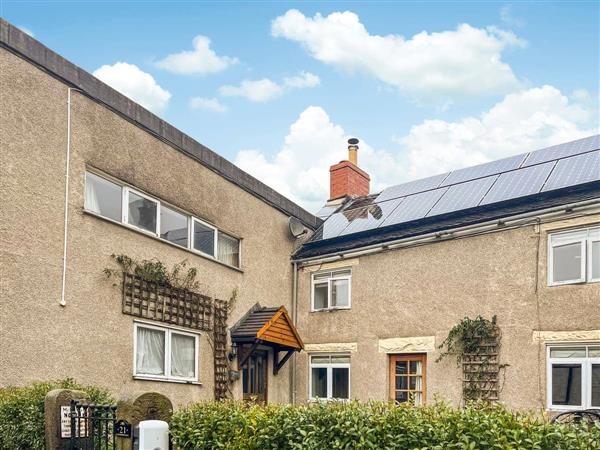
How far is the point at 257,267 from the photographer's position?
50.2 ft

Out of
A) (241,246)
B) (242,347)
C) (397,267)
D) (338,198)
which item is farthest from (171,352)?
(338,198)

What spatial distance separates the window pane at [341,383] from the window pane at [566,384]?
4.92 metres

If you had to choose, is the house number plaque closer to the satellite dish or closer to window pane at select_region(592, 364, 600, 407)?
window pane at select_region(592, 364, 600, 407)

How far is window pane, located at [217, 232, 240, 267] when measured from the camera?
46.6ft

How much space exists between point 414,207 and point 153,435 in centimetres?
1111

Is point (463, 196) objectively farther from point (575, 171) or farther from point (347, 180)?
point (347, 180)

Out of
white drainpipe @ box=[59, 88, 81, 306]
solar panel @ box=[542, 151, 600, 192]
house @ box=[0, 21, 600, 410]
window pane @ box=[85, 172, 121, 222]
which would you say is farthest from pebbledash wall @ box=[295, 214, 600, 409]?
white drainpipe @ box=[59, 88, 81, 306]

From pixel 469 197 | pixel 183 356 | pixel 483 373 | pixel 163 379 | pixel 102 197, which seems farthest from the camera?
→ pixel 469 197

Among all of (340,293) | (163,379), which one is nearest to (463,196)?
(340,293)

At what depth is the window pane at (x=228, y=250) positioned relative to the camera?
46.6ft

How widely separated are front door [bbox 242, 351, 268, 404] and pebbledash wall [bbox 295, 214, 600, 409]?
1.32m

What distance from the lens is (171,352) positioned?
12109mm

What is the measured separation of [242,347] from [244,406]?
7838mm

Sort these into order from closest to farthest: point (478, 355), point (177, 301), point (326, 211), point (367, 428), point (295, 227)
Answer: point (367, 428) < point (177, 301) < point (478, 355) < point (295, 227) < point (326, 211)
